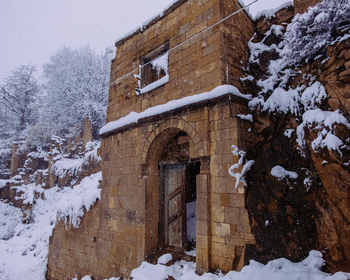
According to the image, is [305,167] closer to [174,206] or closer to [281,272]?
[281,272]

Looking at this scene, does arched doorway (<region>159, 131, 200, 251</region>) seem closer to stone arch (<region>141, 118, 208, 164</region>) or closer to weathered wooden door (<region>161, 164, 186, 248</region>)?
weathered wooden door (<region>161, 164, 186, 248</region>)

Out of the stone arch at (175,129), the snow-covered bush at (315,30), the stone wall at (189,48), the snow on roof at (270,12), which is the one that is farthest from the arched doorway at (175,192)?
the snow on roof at (270,12)

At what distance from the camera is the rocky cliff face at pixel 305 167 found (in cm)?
310

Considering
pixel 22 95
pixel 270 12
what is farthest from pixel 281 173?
pixel 22 95

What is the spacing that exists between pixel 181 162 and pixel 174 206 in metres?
1.08

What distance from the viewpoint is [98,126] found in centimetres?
1720

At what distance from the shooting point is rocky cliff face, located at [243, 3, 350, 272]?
310 cm

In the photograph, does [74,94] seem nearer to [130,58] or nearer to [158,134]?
[130,58]

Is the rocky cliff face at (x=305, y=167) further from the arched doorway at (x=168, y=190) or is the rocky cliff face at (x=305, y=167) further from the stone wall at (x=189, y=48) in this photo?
the arched doorway at (x=168, y=190)

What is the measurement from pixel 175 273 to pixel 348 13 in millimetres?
5083

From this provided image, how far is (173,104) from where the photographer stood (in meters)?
5.17

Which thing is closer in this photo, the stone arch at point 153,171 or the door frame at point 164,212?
the stone arch at point 153,171

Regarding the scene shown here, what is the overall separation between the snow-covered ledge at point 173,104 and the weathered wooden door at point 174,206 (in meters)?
1.46

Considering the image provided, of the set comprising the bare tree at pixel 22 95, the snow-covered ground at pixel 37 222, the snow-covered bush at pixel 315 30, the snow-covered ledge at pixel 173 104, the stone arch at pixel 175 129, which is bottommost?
the snow-covered ground at pixel 37 222
